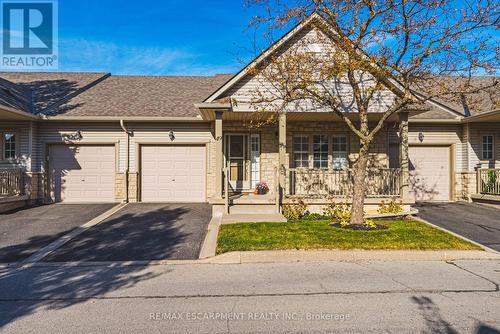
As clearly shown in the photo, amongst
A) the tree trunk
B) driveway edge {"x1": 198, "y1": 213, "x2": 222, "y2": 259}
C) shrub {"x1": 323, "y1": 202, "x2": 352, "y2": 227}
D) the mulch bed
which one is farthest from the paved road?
shrub {"x1": 323, "y1": 202, "x2": 352, "y2": 227}

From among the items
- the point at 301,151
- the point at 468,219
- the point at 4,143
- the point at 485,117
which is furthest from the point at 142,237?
the point at 485,117

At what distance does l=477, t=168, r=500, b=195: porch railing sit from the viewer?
13.5 m

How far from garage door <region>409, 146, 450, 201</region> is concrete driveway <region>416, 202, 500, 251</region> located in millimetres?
855

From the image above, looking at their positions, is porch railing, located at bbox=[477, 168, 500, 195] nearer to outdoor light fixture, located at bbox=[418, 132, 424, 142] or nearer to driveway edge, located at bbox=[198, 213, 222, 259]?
outdoor light fixture, located at bbox=[418, 132, 424, 142]

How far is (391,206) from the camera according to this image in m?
10.9

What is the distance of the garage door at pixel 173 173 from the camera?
1419 cm

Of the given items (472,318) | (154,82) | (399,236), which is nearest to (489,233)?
(399,236)

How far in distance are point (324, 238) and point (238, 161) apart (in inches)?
252

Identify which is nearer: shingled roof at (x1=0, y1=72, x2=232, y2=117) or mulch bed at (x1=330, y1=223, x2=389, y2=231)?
mulch bed at (x1=330, y1=223, x2=389, y2=231)

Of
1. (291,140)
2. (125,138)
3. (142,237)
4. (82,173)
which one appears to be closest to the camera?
(142,237)

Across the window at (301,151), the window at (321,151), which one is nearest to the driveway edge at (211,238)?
the window at (301,151)

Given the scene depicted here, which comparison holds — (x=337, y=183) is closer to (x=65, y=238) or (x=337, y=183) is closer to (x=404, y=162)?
(x=404, y=162)

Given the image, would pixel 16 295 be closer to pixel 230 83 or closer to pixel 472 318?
pixel 472 318

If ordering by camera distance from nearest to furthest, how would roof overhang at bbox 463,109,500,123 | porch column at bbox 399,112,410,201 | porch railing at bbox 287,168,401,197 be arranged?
porch column at bbox 399,112,410,201 → porch railing at bbox 287,168,401,197 → roof overhang at bbox 463,109,500,123
